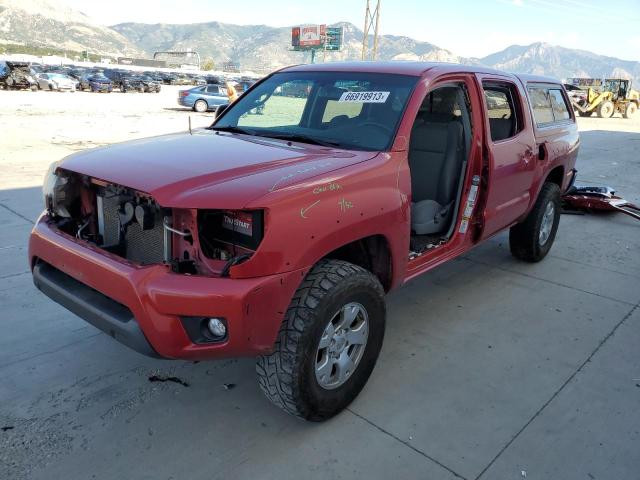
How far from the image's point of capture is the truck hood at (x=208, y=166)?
2.29 meters

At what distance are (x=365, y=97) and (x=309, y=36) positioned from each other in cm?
Answer: 9968

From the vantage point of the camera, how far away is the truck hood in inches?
90.2

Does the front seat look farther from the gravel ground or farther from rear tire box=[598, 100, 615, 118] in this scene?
rear tire box=[598, 100, 615, 118]

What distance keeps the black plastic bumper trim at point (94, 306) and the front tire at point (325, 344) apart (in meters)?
0.59

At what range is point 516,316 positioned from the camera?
4168mm

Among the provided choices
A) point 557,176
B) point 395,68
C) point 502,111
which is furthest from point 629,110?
point 395,68

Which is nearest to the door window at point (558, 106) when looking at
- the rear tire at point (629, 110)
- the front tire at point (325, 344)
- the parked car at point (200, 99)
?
the front tire at point (325, 344)

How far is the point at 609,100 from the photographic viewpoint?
30.9 meters

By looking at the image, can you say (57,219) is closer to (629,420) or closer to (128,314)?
(128,314)

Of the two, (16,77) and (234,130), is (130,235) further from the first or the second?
(16,77)

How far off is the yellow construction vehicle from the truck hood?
31.2m

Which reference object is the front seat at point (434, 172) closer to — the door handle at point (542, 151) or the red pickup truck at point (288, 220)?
the red pickup truck at point (288, 220)

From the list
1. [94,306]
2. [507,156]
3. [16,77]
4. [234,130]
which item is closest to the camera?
[94,306]

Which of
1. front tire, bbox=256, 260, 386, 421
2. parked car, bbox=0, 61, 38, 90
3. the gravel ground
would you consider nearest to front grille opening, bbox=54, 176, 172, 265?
front tire, bbox=256, 260, 386, 421
